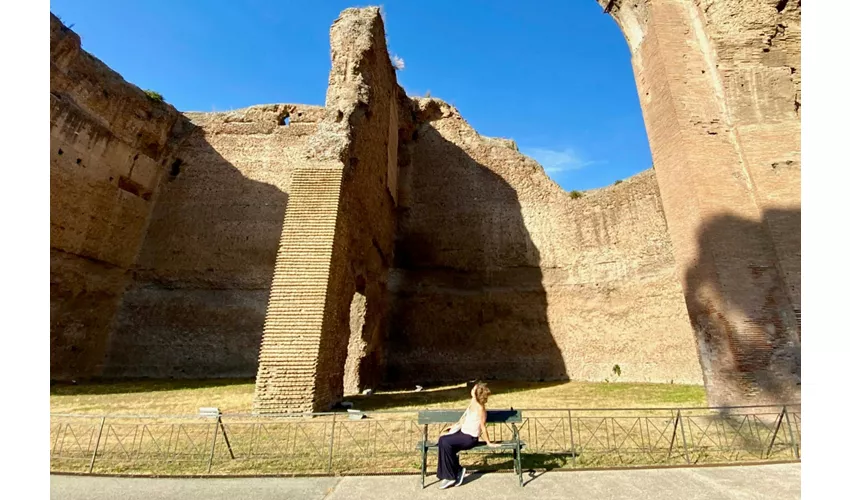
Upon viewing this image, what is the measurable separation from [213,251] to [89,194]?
3722 mm

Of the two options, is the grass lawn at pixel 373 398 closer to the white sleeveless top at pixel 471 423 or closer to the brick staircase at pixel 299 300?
the brick staircase at pixel 299 300

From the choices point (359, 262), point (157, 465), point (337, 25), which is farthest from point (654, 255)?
point (157, 465)

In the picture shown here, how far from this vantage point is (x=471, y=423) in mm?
3574

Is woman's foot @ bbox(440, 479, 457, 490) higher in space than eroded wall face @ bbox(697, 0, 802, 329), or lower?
lower

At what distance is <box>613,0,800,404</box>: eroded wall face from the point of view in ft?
19.1

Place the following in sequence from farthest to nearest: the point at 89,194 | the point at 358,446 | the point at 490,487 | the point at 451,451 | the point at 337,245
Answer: the point at 89,194, the point at 337,245, the point at 358,446, the point at 451,451, the point at 490,487

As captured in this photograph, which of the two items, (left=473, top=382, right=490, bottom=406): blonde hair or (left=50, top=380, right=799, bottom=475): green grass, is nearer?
(left=473, top=382, right=490, bottom=406): blonde hair

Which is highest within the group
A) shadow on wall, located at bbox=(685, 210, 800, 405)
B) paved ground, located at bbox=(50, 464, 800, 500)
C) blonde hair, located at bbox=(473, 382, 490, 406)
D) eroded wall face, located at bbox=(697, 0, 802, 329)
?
eroded wall face, located at bbox=(697, 0, 802, 329)

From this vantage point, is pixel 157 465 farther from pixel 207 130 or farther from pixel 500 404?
pixel 207 130

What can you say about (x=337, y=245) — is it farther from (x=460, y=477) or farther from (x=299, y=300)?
(x=460, y=477)

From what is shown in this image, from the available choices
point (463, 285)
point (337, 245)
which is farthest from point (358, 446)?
point (463, 285)

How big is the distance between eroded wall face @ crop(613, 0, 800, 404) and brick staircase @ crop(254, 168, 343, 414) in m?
5.58

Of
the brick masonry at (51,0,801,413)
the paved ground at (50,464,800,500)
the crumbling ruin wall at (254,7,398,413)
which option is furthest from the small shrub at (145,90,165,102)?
the paved ground at (50,464,800,500)

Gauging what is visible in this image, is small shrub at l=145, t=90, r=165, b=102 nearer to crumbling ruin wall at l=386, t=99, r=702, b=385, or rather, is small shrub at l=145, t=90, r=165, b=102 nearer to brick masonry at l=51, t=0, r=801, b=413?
brick masonry at l=51, t=0, r=801, b=413
